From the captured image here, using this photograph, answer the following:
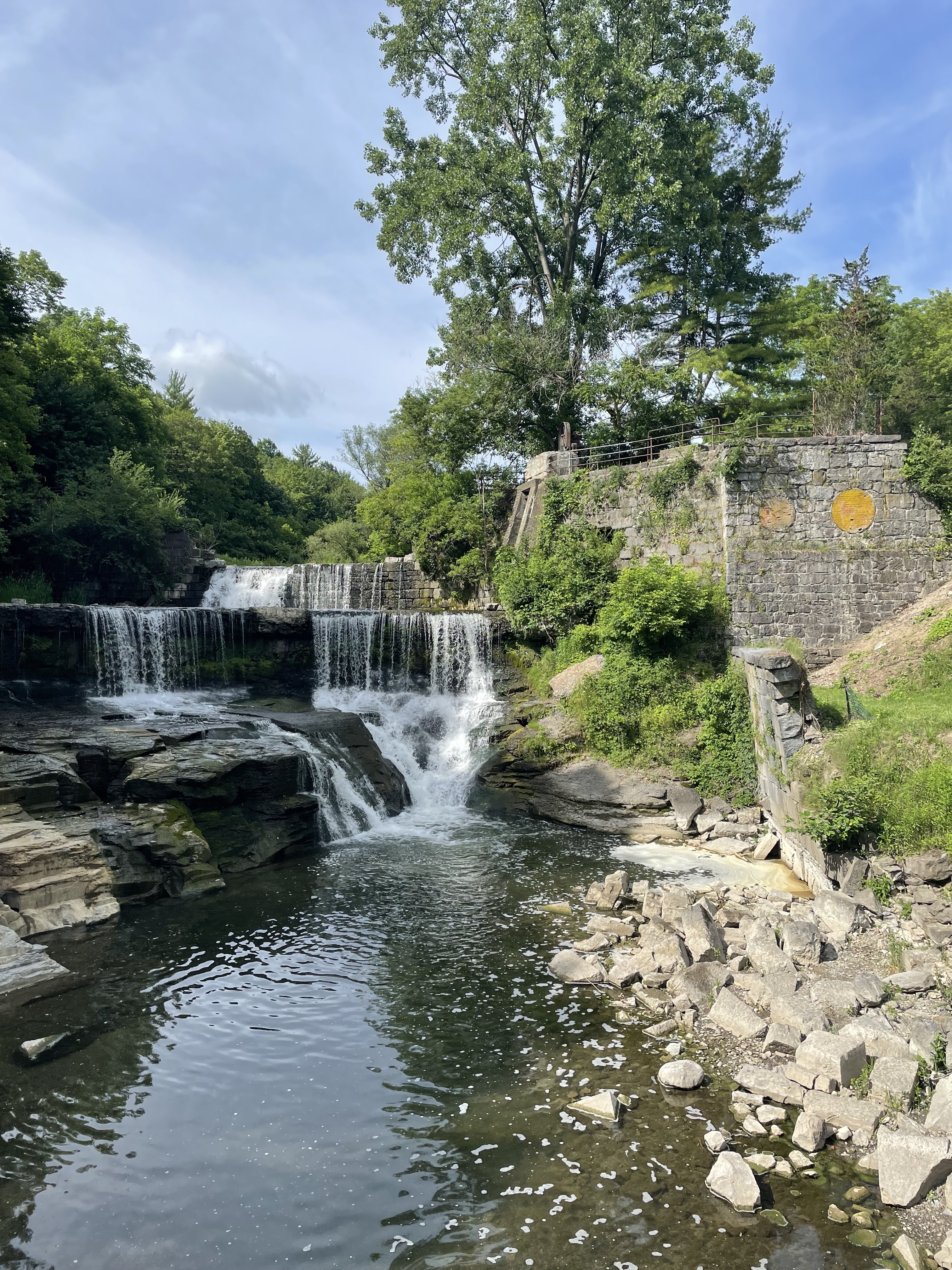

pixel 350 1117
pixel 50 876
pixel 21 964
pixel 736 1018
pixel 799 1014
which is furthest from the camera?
pixel 50 876

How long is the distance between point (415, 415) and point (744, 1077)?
25.0 meters

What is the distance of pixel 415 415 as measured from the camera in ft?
90.1

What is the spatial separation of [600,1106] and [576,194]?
25560 mm

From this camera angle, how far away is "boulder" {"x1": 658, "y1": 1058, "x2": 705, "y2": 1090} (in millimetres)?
5758

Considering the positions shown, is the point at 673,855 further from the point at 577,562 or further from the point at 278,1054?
the point at 577,562

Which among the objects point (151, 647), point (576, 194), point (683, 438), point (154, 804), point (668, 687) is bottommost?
point (154, 804)

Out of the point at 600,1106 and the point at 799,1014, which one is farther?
the point at 799,1014

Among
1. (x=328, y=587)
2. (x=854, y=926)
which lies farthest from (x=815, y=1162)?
(x=328, y=587)

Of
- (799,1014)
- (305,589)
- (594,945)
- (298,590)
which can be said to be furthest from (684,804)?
(298,590)

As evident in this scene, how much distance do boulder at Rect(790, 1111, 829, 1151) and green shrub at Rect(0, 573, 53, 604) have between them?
19.9 metres

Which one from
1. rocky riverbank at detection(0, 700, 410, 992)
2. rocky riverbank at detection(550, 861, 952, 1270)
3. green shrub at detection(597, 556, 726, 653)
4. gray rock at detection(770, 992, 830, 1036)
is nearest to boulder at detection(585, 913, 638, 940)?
rocky riverbank at detection(550, 861, 952, 1270)

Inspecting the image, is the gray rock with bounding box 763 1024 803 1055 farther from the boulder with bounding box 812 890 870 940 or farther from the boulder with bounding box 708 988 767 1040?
the boulder with bounding box 812 890 870 940

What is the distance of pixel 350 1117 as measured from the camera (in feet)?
18.3

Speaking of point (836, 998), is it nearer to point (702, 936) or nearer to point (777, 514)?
point (702, 936)
